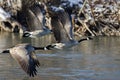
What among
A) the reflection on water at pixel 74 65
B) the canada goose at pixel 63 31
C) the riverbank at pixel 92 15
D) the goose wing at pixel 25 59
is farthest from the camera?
the riverbank at pixel 92 15

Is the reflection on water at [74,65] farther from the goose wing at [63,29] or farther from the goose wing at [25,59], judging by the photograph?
the goose wing at [25,59]

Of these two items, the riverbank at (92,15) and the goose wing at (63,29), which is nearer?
the goose wing at (63,29)

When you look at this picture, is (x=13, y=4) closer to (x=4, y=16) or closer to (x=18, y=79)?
(x=4, y=16)

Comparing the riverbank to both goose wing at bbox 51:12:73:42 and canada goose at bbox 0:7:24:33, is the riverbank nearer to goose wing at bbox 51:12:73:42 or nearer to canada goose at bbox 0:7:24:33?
canada goose at bbox 0:7:24:33

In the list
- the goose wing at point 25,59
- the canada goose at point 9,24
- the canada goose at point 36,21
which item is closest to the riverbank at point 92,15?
the canada goose at point 9,24

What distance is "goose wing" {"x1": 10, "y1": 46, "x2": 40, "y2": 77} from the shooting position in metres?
13.2

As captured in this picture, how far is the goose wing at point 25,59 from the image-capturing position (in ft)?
43.2

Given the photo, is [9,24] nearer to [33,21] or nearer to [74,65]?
[33,21]

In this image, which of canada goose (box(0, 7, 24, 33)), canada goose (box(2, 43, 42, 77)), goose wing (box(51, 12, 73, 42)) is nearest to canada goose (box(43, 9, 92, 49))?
goose wing (box(51, 12, 73, 42))

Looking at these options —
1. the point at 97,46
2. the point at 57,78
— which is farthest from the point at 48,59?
the point at 97,46

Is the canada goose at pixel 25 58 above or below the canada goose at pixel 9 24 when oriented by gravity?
above

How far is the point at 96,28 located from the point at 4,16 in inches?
261

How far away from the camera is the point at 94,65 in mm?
18234

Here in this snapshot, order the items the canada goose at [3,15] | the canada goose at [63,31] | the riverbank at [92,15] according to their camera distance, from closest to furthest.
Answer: the canada goose at [63,31]
the riverbank at [92,15]
the canada goose at [3,15]
